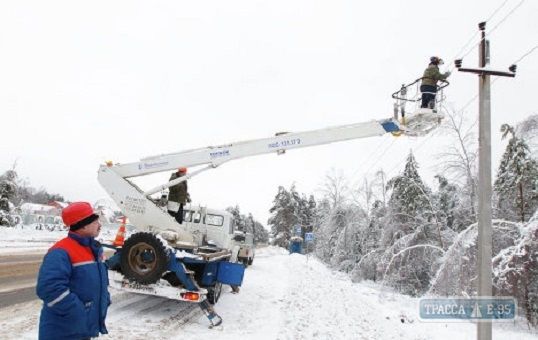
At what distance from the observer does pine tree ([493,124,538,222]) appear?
17.2 meters

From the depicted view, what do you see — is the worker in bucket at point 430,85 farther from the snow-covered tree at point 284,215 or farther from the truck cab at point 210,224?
the snow-covered tree at point 284,215

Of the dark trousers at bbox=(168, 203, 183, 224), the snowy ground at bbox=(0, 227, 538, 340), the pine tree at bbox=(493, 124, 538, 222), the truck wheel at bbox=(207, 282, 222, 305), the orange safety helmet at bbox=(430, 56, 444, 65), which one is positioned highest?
the orange safety helmet at bbox=(430, 56, 444, 65)

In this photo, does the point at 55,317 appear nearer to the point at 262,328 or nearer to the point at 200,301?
the point at 200,301

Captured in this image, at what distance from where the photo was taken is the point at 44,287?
3047 mm

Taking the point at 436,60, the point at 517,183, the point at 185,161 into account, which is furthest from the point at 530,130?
the point at 185,161

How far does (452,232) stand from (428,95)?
1519 cm

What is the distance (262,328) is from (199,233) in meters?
4.25

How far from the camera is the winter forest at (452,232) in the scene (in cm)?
1296

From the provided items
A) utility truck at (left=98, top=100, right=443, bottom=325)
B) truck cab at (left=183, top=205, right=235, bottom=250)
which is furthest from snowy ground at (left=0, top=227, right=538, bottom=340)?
truck cab at (left=183, top=205, right=235, bottom=250)

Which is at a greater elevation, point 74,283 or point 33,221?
point 74,283

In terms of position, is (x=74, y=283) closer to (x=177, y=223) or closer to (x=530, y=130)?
(x=177, y=223)

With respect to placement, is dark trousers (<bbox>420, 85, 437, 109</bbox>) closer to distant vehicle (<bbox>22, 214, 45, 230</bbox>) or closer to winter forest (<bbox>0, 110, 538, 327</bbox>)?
winter forest (<bbox>0, 110, 538, 327</bbox>)

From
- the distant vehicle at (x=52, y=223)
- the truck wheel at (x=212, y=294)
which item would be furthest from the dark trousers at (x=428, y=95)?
the distant vehicle at (x=52, y=223)

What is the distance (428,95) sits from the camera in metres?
9.38
